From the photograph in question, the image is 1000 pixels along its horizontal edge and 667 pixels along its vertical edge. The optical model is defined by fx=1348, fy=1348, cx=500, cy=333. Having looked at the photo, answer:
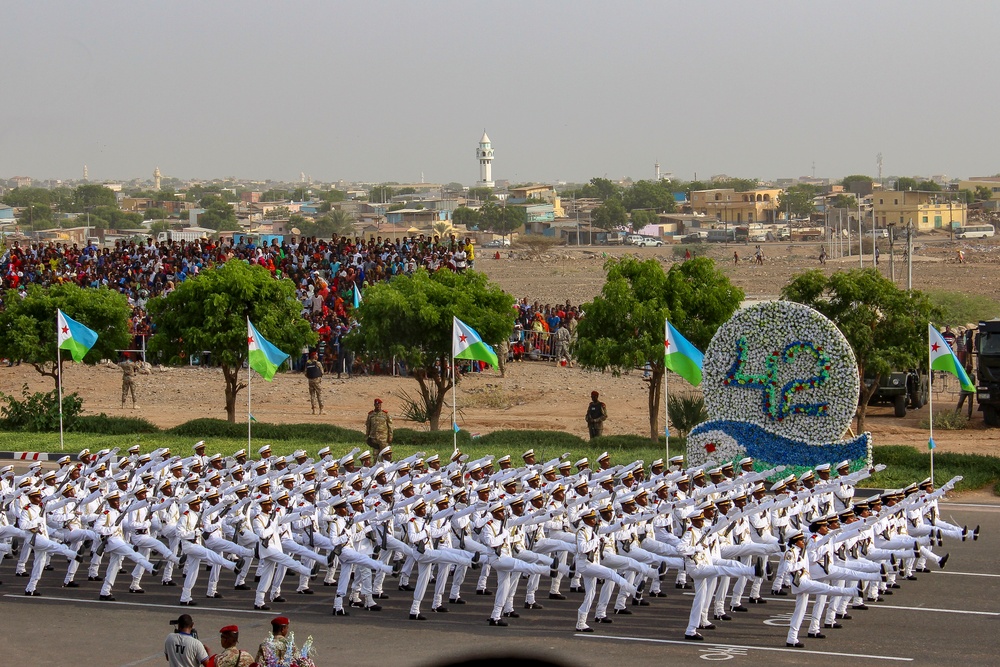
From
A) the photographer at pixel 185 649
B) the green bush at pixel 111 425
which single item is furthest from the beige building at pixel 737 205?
the photographer at pixel 185 649

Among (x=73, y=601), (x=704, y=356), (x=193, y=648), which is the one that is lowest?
(x=73, y=601)

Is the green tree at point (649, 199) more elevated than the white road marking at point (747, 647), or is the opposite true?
the green tree at point (649, 199)

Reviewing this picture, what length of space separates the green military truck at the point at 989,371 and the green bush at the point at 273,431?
1262 cm

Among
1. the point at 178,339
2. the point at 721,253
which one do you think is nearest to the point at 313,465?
the point at 178,339

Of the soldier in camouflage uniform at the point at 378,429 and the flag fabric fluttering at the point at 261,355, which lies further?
the flag fabric fluttering at the point at 261,355

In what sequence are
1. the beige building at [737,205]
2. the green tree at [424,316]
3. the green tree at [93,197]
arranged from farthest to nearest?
1. the green tree at [93,197]
2. the beige building at [737,205]
3. the green tree at [424,316]

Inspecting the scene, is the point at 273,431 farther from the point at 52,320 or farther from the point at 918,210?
the point at 918,210

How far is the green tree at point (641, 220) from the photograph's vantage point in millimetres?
119938

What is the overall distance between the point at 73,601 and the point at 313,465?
156 inches

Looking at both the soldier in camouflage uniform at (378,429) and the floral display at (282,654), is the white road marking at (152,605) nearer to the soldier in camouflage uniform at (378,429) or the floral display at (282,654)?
the floral display at (282,654)

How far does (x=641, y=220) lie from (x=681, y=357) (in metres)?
98.7

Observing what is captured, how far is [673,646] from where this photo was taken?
45.7 ft

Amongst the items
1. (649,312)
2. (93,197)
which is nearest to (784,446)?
(649,312)

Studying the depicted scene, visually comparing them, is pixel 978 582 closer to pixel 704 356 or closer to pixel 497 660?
pixel 704 356
